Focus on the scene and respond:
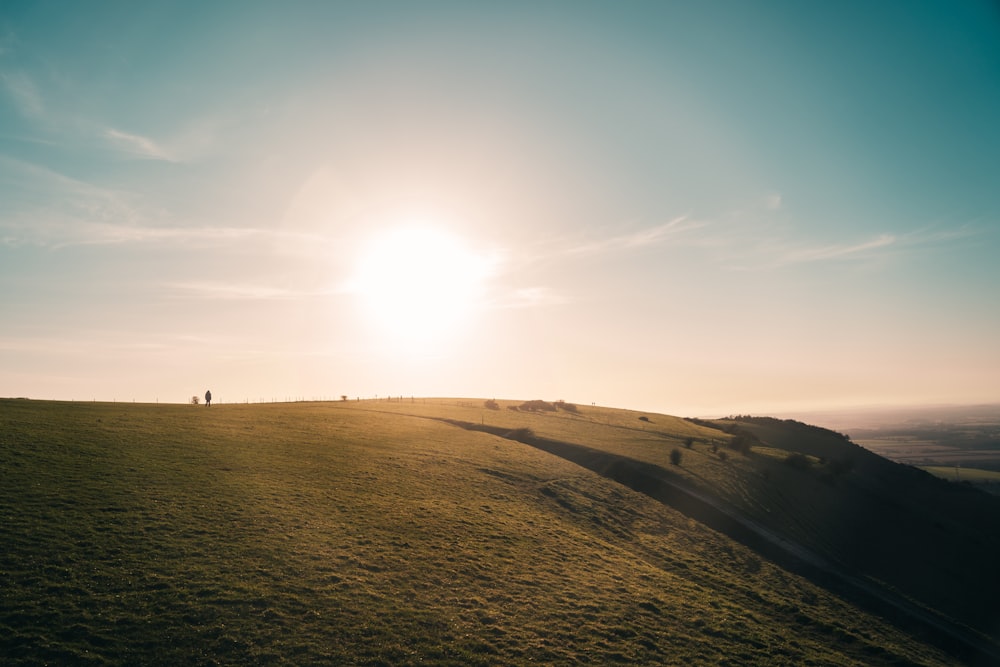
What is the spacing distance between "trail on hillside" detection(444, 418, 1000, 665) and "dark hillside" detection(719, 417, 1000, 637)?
5122 mm

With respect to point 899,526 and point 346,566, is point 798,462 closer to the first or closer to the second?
point 899,526

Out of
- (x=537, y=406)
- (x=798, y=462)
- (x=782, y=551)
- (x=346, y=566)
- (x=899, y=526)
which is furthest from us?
(x=537, y=406)

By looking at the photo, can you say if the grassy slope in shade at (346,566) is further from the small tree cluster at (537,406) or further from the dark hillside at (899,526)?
the small tree cluster at (537,406)

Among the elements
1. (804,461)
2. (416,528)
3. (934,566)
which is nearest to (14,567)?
(416,528)

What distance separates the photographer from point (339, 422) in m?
75.9

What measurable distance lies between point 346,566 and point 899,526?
85.2 metres

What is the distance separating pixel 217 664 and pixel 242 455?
1240 inches

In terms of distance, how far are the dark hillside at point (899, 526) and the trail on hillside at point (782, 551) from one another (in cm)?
→ 512

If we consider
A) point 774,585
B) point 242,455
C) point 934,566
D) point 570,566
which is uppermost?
point 242,455

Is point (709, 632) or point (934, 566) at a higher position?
point (709, 632)

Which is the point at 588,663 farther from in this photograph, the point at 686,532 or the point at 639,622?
the point at 686,532

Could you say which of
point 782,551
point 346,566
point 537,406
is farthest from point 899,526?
point 346,566

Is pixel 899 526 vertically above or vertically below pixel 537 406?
below

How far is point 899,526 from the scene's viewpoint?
7812 centimetres
